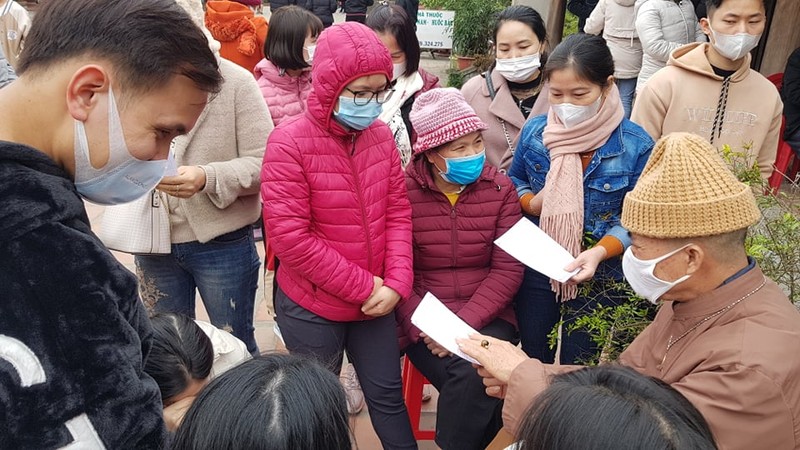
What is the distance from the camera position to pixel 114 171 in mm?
1279

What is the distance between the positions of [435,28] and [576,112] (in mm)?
8074

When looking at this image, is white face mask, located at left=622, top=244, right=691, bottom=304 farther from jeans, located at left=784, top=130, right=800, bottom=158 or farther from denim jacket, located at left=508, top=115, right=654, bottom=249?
jeans, located at left=784, top=130, right=800, bottom=158

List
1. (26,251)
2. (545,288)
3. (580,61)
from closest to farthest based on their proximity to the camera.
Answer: (26,251)
(580,61)
(545,288)

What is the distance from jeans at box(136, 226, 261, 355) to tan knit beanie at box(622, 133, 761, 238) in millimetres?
1613

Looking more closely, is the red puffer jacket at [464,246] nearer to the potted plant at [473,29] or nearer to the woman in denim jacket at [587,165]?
the woman in denim jacket at [587,165]

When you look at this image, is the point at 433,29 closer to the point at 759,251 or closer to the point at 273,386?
the point at 759,251

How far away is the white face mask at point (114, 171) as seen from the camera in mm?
1183

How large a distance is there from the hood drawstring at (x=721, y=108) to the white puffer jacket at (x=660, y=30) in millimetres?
2360

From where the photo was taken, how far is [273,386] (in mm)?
1209

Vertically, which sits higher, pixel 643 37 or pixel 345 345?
pixel 643 37

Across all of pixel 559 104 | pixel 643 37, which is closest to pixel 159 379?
pixel 559 104

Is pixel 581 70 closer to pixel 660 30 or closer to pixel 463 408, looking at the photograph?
pixel 463 408

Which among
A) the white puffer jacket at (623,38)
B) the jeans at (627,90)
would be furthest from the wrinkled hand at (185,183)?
the jeans at (627,90)

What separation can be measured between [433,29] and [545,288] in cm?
822
